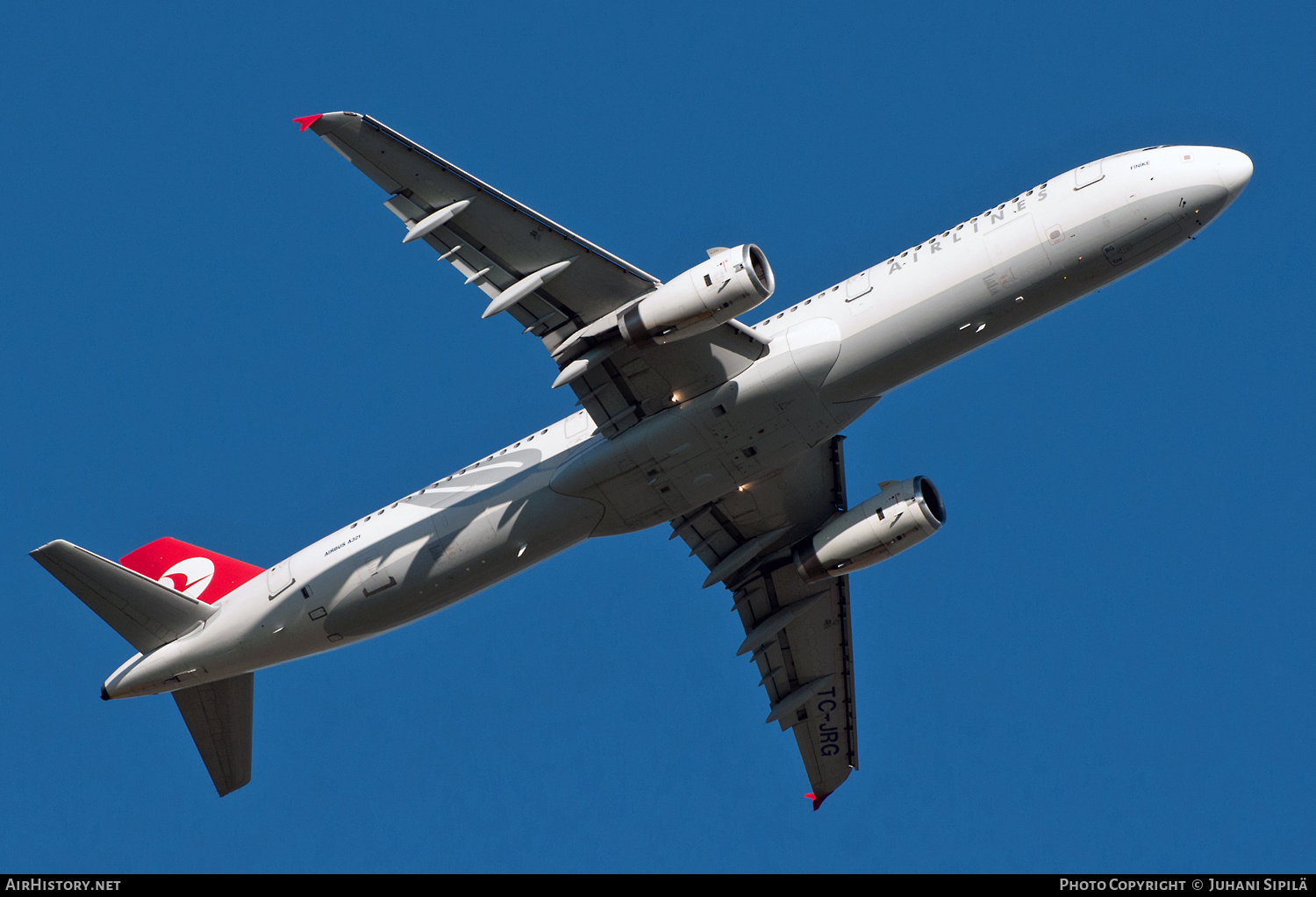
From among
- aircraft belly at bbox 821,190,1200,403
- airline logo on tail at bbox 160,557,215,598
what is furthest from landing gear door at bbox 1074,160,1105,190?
airline logo on tail at bbox 160,557,215,598

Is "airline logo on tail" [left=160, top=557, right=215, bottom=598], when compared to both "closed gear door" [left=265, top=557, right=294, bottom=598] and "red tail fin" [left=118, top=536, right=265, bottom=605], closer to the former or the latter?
"red tail fin" [left=118, top=536, right=265, bottom=605]

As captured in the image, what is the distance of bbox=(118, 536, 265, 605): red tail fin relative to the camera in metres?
41.8

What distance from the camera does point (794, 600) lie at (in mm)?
44500

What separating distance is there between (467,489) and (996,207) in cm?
1638

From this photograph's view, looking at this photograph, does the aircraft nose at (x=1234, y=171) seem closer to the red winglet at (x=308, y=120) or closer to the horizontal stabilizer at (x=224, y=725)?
the red winglet at (x=308, y=120)

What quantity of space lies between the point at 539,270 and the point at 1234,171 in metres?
17.8

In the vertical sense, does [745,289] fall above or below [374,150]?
below

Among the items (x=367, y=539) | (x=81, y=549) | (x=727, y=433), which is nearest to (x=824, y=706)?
(x=727, y=433)

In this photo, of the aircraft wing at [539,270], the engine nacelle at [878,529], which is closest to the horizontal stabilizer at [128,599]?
the aircraft wing at [539,270]

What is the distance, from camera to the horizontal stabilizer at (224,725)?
4181 cm

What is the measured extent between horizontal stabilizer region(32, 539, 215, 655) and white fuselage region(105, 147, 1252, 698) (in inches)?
20.2

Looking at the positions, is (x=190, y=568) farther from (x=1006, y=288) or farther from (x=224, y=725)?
(x=1006, y=288)

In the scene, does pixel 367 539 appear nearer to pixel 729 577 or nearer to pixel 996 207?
pixel 729 577

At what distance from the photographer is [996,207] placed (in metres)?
36.1
